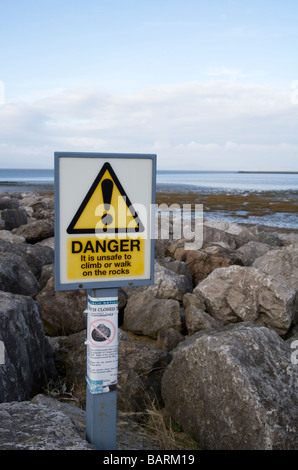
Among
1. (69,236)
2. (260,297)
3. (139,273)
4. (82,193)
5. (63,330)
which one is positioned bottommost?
(63,330)

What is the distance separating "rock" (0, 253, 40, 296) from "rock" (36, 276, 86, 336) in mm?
227

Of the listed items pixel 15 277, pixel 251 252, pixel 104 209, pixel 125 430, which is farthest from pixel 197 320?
pixel 251 252

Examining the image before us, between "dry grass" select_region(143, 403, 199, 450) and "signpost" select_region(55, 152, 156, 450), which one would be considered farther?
"dry grass" select_region(143, 403, 199, 450)

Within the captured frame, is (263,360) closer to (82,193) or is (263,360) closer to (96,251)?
(96,251)

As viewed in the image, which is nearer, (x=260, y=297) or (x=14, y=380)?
(x=14, y=380)

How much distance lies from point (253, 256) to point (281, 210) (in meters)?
31.2

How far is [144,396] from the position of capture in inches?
197

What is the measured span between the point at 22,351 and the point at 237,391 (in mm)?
2176

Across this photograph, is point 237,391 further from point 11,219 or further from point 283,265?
point 11,219

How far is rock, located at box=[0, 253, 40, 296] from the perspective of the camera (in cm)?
721

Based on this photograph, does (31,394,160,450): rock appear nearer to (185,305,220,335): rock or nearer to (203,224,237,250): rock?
(185,305,220,335): rock

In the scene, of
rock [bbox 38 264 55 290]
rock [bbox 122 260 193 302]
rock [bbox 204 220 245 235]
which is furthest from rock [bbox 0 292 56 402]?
rock [bbox 204 220 245 235]

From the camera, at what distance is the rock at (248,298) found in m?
7.58

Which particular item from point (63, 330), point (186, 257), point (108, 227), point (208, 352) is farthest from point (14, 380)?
point (186, 257)
